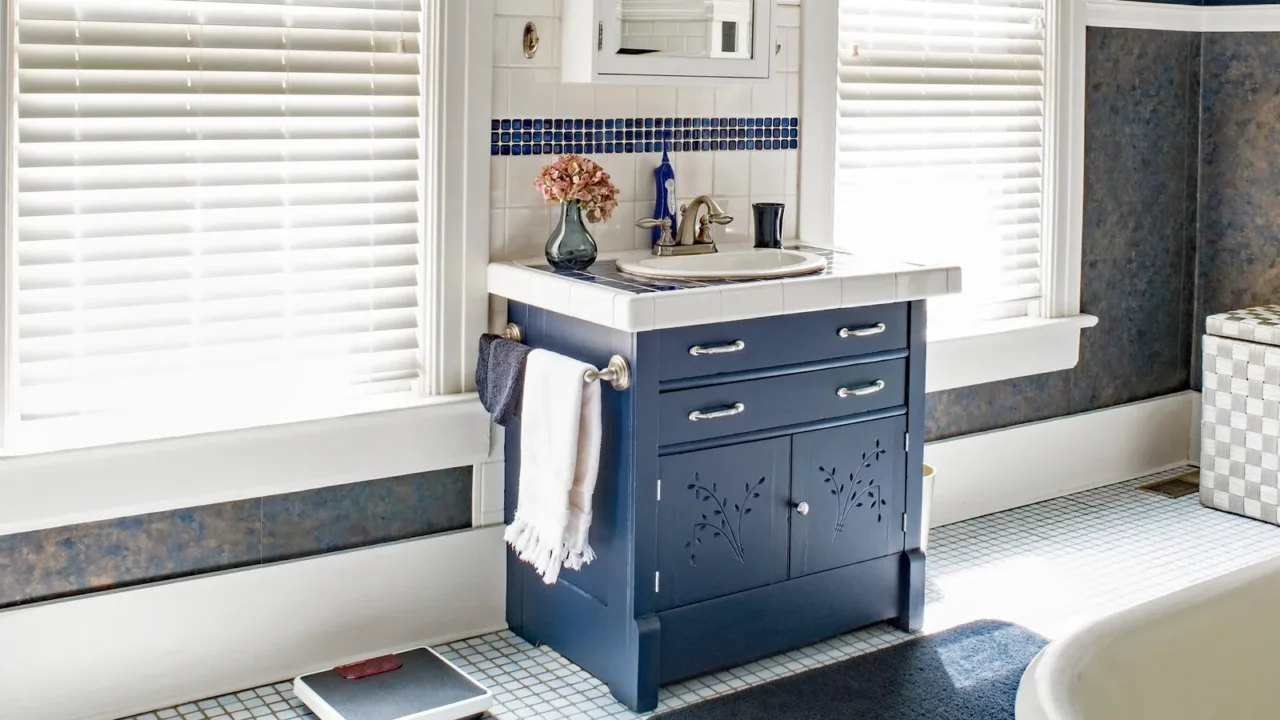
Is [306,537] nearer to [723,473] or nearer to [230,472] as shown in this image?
[230,472]

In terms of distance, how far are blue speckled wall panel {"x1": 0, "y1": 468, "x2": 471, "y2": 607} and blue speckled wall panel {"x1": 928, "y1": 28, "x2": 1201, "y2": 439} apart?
1.90 metres

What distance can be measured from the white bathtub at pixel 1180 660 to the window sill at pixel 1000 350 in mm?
1813

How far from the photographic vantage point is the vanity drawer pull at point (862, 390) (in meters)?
3.32

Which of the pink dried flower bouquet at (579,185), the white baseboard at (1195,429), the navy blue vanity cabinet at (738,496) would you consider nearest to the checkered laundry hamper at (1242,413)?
the white baseboard at (1195,429)

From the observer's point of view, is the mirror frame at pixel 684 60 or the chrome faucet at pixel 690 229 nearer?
the mirror frame at pixel 684 60

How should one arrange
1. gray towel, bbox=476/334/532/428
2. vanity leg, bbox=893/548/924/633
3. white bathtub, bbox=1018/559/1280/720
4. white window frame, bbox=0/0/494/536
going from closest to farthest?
white bathtub, bbox=1018/559/1280/720 < white window frame, bbox=0/0/494/536 < gray towel, bbox=476/334/532/428 < vanity leg, bbox=893/548/924/633

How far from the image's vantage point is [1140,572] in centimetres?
394

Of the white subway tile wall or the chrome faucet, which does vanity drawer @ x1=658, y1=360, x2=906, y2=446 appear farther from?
the white subway tile wall

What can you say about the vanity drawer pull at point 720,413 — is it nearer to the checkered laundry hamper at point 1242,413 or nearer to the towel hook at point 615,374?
the towel hook at point 615,374

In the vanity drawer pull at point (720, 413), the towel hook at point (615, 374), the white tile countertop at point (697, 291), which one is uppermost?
the white tile countertop at point (697, 291)

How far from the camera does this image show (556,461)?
9.93 feet

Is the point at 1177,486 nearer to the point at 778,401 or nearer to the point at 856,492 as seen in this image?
the point at 856,492

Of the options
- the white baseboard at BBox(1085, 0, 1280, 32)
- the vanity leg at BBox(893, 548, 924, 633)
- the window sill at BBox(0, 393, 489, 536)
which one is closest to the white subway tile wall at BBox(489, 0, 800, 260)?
the window sill at BBox(0, 393, 489, 536)

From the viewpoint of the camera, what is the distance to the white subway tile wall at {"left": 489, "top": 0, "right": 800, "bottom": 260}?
11.1ft
